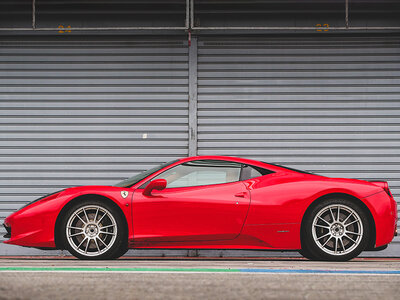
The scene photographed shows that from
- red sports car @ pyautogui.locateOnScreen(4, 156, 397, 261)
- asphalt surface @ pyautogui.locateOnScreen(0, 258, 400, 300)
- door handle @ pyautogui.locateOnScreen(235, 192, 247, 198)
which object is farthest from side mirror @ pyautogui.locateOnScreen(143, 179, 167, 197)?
asphalt surface @ pyautogui.locateOnScreen(0, 258, 400, 300)

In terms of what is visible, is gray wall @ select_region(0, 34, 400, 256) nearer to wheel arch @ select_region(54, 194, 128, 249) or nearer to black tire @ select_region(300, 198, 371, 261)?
wheel arch @ select_region(54, 194, 128, 249)

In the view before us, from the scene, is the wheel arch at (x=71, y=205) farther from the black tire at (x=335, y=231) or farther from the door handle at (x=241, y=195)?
the black tire at (x=335, y=231)

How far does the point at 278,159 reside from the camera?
28.1 feet

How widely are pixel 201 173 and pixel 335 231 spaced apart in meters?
A: 1.61

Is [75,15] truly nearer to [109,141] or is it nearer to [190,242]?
[109,141]

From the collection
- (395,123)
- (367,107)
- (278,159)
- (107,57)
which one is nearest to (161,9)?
(107,57)

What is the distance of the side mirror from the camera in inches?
213

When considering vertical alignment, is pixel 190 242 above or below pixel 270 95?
below

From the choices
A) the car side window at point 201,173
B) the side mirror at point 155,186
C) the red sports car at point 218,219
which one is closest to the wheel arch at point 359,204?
the red sports car at point 218,219

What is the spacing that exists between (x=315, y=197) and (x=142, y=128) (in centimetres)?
403

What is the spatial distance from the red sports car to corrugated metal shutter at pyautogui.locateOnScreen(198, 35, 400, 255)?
3069mm

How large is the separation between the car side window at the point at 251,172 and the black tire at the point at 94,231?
4.75ft

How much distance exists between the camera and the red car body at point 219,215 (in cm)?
539

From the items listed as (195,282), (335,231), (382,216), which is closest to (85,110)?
(335,231)
